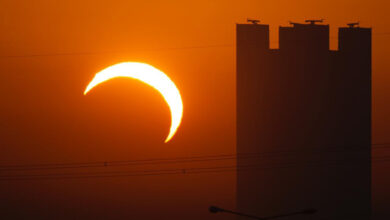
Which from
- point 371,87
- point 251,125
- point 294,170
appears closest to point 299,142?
point 294,170

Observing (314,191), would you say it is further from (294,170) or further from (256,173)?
(256,173)

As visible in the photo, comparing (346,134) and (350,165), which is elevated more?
(346,134)

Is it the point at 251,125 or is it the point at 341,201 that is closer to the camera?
the point at 251,125

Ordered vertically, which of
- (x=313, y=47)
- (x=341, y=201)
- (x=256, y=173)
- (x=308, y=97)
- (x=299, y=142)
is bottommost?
→ (x=341, y=201)

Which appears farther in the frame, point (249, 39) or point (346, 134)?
point (346, 134)

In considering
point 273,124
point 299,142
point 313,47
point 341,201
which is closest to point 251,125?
point 273,124

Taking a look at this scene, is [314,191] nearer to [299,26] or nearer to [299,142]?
[299,142]
